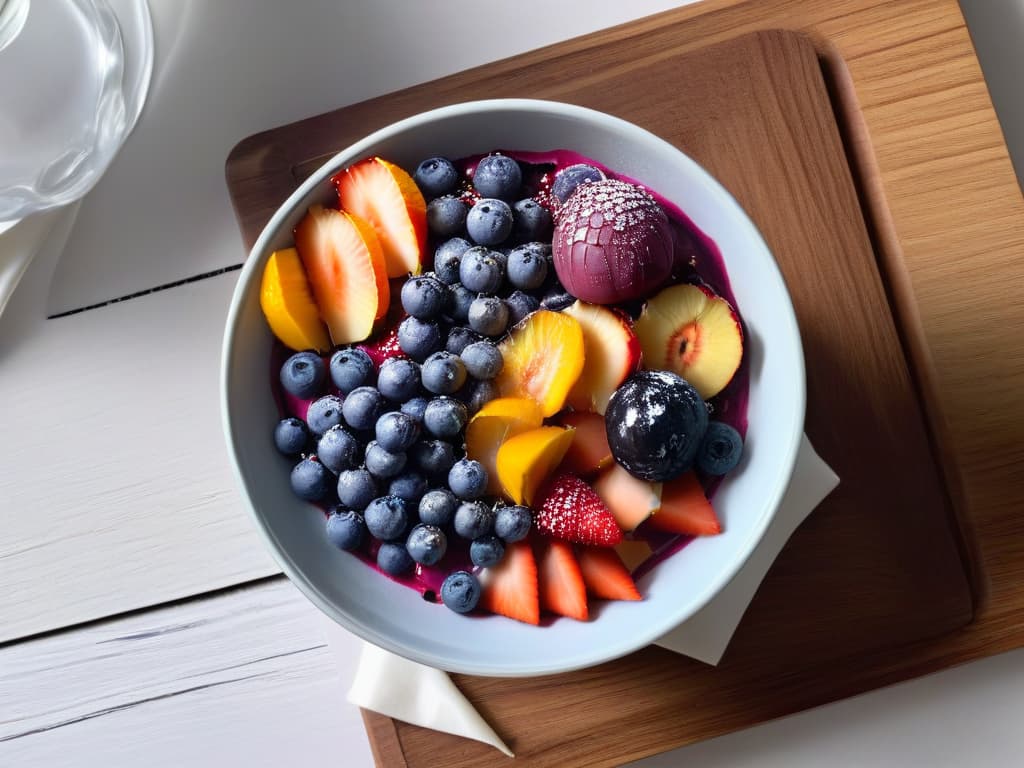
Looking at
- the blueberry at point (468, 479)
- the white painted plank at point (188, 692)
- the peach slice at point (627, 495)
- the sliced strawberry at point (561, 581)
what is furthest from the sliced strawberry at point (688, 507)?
the white painted plank at point (188, 692)

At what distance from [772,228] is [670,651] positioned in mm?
624

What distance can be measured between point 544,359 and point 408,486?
0.23 m

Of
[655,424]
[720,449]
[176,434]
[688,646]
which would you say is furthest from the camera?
[176,434]

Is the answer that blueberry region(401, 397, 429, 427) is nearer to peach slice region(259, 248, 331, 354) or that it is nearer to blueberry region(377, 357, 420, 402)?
blueberry region(377, 357, 420, 402)

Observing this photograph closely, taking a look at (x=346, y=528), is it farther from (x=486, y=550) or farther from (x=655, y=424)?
(x=655, y=424)

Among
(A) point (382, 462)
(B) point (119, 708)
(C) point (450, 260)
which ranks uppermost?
(C) point (450, 260)

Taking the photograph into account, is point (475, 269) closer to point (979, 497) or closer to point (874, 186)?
point (874, 186)

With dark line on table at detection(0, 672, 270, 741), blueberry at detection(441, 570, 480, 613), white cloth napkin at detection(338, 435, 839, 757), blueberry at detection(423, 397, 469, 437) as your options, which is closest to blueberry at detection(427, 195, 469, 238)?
blueberry at detection(423, 397, 469, 437)

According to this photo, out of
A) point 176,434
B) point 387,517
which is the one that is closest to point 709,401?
point 387,517

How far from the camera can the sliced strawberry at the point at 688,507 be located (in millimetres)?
1141

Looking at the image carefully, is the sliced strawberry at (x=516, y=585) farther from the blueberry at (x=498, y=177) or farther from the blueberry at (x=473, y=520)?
the blueberry at (x=498, y=177)

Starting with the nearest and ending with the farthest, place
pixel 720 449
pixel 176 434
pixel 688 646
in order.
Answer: pixel 720 449 → pixel 688 646 → pixel 176 434

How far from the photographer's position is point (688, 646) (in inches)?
Result: 50.6

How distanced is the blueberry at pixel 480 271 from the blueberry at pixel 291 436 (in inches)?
11.3
